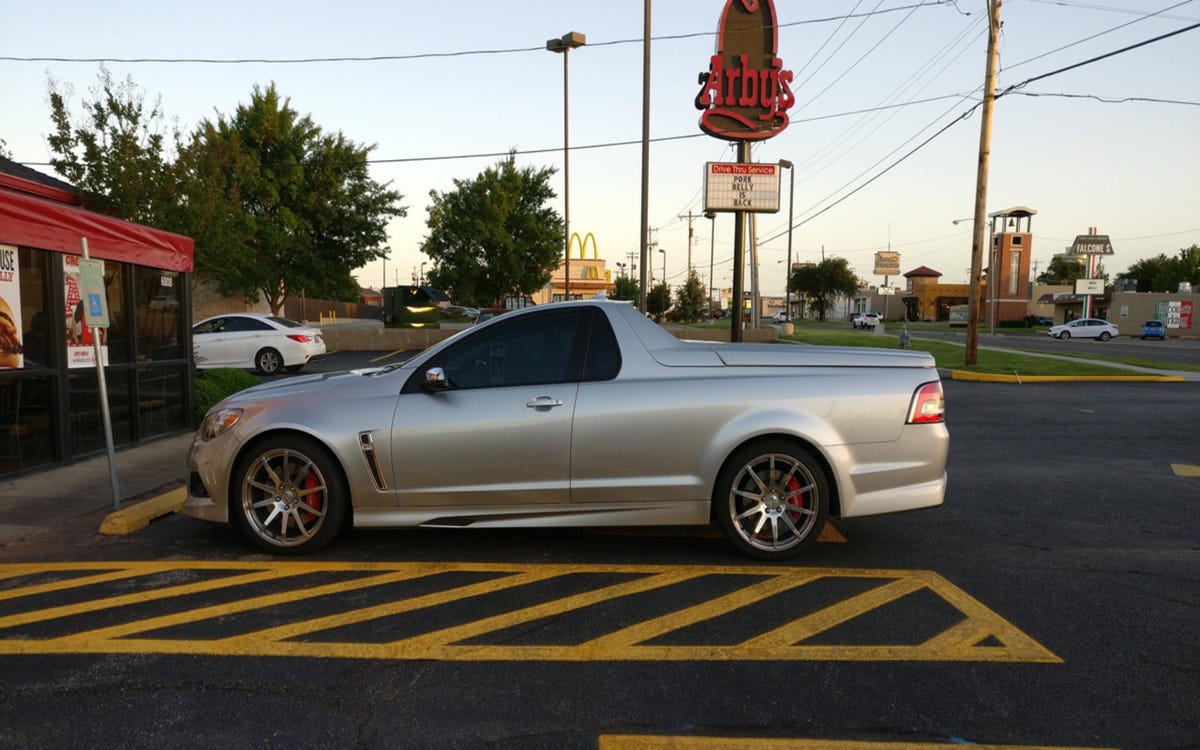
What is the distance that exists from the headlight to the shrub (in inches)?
209

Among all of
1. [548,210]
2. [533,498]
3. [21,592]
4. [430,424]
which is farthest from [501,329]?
[548,210]

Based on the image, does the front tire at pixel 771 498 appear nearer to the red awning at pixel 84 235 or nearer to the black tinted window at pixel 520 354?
the black tinted window at pixel 520 354

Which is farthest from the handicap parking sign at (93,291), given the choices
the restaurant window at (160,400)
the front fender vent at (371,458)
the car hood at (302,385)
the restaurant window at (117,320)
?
the restaurant window at (160,400)

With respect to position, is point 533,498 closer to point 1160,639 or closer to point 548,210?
point 1160,639

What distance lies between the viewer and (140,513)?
5957mm

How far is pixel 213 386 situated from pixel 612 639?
31.9 ft

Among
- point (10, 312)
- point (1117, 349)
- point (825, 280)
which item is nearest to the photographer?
point (10, 312)

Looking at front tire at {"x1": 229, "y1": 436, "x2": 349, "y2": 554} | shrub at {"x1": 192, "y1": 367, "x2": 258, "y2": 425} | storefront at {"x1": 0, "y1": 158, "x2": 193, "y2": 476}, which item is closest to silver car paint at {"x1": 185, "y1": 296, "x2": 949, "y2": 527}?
front tire at {"x1": 229, "y1": 436, "x2": 349, "y2": 554}

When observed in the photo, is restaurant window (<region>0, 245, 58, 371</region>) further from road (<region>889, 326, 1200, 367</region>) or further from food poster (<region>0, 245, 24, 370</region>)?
road (<region>889, 326, 1200, 367</region>)

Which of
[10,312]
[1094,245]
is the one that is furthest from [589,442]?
[1094,245]

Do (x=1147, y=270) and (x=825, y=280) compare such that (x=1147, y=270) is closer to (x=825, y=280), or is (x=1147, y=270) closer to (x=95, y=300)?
(x=825, y=280)

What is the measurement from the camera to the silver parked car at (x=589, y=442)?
4812 millimetres

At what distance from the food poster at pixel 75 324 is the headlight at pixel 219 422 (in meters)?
3.89

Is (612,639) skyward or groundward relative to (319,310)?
groundward
